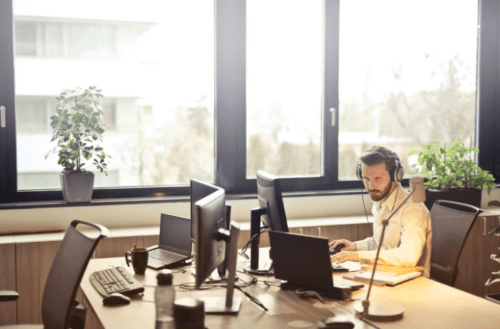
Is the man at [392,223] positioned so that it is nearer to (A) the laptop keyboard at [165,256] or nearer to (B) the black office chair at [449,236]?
(B) the black office chair at [449,236]

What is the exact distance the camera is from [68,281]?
1.99 m

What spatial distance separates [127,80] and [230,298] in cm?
205

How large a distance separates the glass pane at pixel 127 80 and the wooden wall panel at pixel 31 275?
63 cm

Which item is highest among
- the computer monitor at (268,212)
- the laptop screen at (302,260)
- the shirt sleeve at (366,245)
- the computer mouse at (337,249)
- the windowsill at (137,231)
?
the computer monitor at (268,212)

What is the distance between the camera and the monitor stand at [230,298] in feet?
6.44

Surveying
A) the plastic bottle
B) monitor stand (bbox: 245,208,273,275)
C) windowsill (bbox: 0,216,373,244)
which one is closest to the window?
windowsill (bbox: 0,216,373,244)

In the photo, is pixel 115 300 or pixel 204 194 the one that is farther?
pixel 204 194

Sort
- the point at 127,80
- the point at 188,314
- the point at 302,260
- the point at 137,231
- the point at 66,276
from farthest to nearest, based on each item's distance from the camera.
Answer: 1. the point at 127,80
2. the point at 137,231
3. the point at 302,260
4. the point at 66,276
5. the point at 188,314

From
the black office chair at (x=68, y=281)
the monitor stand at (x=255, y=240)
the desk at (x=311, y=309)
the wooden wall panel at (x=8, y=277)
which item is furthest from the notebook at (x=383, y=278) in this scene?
the wooden wall panel at (x=8, y=277)

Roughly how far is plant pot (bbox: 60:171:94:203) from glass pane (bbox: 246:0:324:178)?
3.63 ft

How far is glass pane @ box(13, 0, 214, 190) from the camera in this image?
3.47m

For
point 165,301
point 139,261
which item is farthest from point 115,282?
point 165,301

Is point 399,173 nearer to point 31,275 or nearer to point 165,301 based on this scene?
point 165,301

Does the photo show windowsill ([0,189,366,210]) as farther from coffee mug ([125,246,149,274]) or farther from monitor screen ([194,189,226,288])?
monitor screen ([194,189,226,288])
